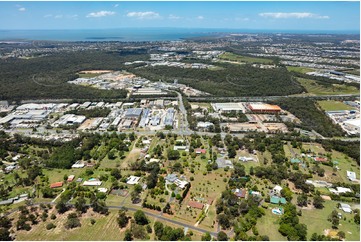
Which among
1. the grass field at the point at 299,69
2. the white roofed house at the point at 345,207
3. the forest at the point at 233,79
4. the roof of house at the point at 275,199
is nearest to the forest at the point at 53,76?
the forest at the point at 233,79

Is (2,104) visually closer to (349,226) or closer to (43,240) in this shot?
(43,240)

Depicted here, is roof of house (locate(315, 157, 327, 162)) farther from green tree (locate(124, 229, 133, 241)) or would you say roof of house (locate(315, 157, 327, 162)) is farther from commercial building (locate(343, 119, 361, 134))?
green tree (locate(124, 229, 133, 241))

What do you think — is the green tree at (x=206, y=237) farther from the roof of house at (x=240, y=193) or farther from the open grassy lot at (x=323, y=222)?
the open grassy lot at (x=323, y=222)

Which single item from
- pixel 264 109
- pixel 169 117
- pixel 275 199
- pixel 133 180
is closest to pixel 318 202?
pixel 275 199

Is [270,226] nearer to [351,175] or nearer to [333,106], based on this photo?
[351,175]

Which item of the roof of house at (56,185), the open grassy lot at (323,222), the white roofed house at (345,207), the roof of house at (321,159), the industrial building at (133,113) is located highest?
the industrial building at (133,113)

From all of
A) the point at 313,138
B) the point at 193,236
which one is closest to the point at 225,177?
the point at 193,236

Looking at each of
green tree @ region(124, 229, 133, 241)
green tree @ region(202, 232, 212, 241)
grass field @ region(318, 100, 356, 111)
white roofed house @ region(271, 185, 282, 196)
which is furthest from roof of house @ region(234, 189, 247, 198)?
grass field @ region(318, 100, 356, 111)
